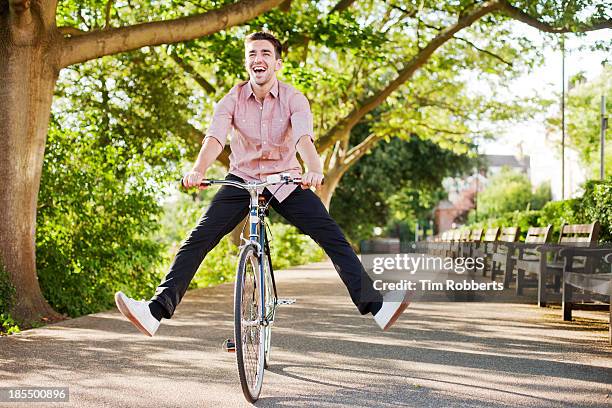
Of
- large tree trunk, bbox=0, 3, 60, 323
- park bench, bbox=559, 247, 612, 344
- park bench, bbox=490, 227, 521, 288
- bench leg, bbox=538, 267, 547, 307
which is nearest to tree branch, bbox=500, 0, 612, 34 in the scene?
park bench, bbox=490, 227, 521, 288

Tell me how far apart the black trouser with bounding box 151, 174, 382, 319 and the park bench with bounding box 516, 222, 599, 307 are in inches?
194

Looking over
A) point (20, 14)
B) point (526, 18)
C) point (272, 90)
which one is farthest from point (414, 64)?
point (272, 90)

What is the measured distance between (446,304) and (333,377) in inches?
259

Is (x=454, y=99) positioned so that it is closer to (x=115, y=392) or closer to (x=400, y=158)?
(x=400, y=158)

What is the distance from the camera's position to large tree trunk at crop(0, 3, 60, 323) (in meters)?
9.34

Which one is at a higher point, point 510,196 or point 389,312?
point 510,196

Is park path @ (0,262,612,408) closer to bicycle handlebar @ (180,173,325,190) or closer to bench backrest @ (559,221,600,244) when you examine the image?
bench backrest @ (559,221,600,244)

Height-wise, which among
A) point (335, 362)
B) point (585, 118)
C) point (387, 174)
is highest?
point (585, 118)

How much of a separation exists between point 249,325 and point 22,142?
17.2ft

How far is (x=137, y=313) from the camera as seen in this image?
16.0ft

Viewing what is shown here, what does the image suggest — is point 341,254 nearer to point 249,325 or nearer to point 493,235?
point 249,325

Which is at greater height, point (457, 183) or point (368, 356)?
point (457, 183)

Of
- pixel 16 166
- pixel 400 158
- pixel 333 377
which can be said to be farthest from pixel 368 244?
pixel 333 377

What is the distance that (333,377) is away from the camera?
5.97 metres
